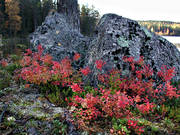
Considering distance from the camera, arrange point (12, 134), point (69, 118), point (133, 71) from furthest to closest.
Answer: point (133, 71)
point (69, 118)
point (12, 134)

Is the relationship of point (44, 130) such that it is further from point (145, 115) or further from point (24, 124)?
point (145, 115)

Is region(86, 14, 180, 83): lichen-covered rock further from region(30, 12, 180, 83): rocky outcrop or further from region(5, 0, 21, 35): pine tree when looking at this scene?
region(5, 0, 21, 35): pine tree

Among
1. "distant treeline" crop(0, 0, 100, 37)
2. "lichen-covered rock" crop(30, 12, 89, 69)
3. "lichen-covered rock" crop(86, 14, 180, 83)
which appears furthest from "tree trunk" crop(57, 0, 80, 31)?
"distant treeline" crop(0, 0, 100, 37)

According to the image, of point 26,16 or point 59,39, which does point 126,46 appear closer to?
point 59,39

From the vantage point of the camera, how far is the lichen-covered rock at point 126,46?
5328 millimetres

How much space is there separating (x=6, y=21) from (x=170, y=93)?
47.2 m

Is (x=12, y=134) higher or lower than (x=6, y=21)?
lower

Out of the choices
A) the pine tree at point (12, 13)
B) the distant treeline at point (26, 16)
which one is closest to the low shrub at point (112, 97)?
the distant treeline at point (26, 16)

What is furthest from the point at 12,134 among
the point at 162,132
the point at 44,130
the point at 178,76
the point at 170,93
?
the point at 178,76

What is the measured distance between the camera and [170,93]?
3.97 m

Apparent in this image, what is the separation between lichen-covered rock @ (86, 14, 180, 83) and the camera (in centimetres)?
533

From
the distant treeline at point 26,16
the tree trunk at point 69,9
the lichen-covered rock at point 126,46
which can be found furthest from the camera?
the distant treeline at point 26,16

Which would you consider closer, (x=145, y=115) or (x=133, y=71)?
(x=145, y=115)

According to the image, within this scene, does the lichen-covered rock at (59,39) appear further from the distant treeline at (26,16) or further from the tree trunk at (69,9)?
the distant treeline at (26,16)
